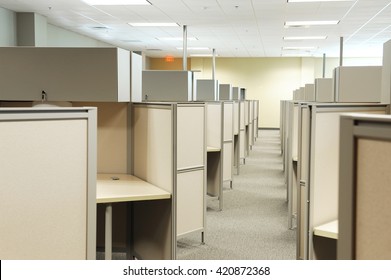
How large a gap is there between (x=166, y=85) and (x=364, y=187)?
4.06 m

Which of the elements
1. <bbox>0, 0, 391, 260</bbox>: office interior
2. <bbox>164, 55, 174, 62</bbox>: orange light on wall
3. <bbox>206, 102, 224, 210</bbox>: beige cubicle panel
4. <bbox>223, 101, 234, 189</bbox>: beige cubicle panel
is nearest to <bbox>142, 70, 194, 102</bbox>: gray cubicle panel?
<bbox>0, 0, 391, 260</bbox>: office interior

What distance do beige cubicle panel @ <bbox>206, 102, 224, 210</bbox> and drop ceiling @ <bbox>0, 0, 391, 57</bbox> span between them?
2922 mm

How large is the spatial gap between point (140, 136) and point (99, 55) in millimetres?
538

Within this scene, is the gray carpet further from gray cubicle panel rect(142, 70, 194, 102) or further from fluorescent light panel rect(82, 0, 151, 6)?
fluorescent light panel rect(82, 0, 151, 6)

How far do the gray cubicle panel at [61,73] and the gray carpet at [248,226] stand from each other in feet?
4.24

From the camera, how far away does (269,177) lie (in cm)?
713

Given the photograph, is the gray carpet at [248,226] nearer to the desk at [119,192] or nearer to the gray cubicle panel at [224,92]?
the desk at [119,192]

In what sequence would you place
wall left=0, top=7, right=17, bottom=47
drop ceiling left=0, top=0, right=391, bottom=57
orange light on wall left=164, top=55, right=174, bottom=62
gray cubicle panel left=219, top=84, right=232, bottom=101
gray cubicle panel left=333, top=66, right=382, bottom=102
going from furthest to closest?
orange light on wall left=164, top=55, right=174, bottom=62 < gray cubicle panel left=219, top=84, right=232, bottom=101 < wall left=0, top=7, right=17, bottom=47 < drop ceiling left=0, top=0, right=391, bottom=57 < gray cubicle panel left=333, top=66, right=382, bottom=102

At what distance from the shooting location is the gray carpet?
3.61 metres

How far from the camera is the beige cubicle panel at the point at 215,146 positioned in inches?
190

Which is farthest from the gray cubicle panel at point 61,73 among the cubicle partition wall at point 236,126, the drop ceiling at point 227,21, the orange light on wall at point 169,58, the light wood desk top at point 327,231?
the orange light on wall at point 169,58

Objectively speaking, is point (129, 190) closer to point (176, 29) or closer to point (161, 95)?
point (161, 95)

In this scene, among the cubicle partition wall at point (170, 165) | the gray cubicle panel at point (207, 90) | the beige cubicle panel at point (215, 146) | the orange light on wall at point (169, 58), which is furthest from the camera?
the orange light on wall at point (169, 58)

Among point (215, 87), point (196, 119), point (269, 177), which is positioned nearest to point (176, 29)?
point (215, 87)
